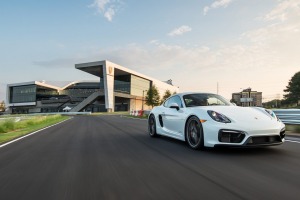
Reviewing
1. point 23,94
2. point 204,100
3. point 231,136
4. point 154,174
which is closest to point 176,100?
point 204,100

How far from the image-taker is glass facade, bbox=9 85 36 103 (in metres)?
124

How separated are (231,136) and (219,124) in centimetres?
33

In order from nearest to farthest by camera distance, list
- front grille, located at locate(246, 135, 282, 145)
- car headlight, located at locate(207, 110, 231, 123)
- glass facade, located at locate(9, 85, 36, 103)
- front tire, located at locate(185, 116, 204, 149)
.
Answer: front grille, located at locate(246, 135, 282, 145), car headlight, located at locate(207, 110, 231, 123), front tire, located at locate(185, 116, 204, 149), glass facade, located at locate(9, 85, 36, 103)

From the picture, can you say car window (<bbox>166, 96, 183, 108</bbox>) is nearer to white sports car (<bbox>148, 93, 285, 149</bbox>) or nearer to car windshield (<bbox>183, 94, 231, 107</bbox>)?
white sports car (<bbox>148, 93, 285, 149</bbox>)

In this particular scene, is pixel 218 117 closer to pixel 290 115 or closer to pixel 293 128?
pixel 293 128

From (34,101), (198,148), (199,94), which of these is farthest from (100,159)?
(34,101)

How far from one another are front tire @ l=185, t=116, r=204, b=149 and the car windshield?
2.26 feet

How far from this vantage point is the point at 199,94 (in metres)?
7.98

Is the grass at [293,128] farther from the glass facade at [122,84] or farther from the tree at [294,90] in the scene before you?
the glass facade at [122,84]

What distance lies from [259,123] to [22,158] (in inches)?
187

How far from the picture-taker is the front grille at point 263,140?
226 inches

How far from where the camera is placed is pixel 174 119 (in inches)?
312

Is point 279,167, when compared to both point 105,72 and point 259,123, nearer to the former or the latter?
point 259,123

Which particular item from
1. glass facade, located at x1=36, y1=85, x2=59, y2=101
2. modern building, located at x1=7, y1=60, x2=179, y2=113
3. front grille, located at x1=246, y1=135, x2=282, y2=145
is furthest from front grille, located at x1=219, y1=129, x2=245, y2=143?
glass facade, located at x1=36, y1=85, x2=59, y2=101
